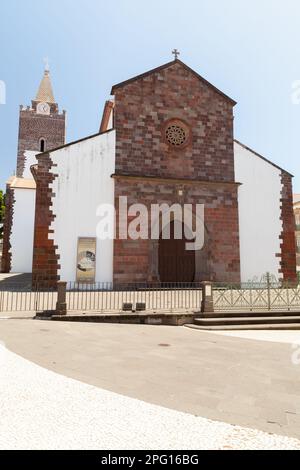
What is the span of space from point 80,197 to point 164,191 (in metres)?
4.38

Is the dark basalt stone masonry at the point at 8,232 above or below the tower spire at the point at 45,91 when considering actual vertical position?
below

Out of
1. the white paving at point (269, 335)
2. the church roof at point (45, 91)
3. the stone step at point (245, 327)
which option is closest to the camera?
the white paving at point (269, 335)

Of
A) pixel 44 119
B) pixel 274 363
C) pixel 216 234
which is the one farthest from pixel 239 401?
pixel 44 119

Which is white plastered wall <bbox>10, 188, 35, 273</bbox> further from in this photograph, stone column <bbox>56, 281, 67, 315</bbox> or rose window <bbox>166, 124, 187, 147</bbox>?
stone column <bbox>56, 281, 67, 315</bbox>

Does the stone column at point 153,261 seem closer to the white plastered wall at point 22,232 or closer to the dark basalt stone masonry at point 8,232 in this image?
the white plastered wall at point 22,232

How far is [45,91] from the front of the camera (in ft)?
144

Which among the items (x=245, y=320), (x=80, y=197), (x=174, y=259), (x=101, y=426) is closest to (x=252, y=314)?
(x=245, y=320)

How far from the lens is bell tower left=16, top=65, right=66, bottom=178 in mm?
42125

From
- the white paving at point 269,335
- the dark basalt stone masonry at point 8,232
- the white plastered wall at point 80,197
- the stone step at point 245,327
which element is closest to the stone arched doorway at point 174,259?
the white plastered wall at point 80,197

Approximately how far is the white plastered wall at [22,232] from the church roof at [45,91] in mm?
17290

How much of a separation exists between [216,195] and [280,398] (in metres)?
14.7

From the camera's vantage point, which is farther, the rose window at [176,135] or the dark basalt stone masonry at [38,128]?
the dark basalt stone masonry at [38,128]

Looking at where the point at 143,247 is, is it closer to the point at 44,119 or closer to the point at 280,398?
the point at 280,398

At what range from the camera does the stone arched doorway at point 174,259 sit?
1777 cm
